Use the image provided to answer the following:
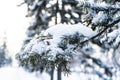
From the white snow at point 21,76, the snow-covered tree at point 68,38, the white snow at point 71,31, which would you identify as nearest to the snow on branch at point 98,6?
the snow-covered tree at point 68,38

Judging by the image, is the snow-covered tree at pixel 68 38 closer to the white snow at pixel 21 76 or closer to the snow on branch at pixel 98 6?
the snow on branch at pixel 98 6

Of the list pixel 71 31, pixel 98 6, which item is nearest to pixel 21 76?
pixel 71 31

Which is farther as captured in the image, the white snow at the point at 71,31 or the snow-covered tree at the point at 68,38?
the white snow at the point at 71,31

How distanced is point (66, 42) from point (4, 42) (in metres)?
117

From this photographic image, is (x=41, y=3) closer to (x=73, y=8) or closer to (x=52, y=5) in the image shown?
(x=52, y=5)

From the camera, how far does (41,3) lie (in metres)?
26.2

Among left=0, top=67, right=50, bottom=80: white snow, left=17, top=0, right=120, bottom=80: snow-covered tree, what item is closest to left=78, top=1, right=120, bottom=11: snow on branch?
left=17, top=0, right=120, bottom=80: snow-covered tree

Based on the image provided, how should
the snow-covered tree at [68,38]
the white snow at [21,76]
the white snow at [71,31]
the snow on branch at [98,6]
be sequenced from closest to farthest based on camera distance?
the snow-covered tree at [68,38] → the snow on branch at [98,6] → the white snow at [71,31] → the white snow at [21,76]

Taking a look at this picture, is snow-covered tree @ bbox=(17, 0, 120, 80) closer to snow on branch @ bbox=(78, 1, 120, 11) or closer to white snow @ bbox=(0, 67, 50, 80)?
snow on branch @ bbox=(78, 1, 120, 11)

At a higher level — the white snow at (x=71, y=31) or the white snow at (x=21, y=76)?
the white snow at (x=21, y=76)

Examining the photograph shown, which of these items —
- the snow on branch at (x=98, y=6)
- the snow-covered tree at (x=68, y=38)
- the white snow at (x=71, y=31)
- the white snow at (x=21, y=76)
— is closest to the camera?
the snow-covered tree at (x=68, y=38)

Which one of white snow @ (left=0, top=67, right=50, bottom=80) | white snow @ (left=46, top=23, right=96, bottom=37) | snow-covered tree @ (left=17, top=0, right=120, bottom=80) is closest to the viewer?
snow-covered tree @ (left=17, top=0, right=120, bottom=80)

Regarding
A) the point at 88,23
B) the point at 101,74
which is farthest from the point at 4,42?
the point at 88,23

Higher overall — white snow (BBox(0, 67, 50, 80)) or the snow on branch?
white snow (BBox(0, 67, 50, 80))
